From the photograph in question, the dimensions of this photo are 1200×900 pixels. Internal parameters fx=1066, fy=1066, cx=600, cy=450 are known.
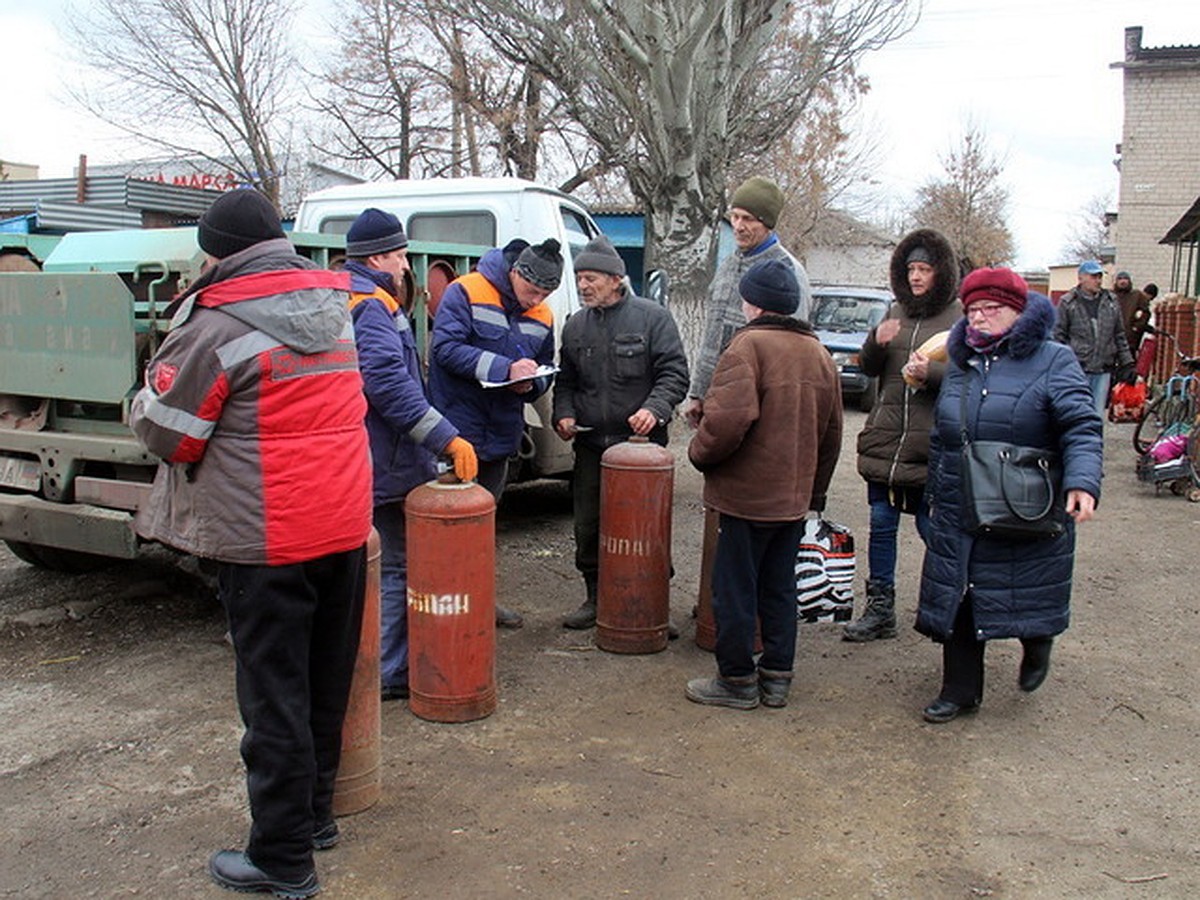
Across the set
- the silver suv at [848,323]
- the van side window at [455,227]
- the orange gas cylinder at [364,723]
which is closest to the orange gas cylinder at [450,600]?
the orange gas cylinder at [364,723]

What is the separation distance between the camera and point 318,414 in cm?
279

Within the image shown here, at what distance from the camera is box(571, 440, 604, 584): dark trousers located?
5.30 m

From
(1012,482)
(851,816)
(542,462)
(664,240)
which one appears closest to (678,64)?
(664,240)

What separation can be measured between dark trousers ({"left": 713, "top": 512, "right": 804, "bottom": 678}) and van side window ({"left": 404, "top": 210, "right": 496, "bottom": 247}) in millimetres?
3682

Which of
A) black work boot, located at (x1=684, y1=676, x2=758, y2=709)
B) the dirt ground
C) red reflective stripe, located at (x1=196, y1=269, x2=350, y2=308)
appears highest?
red reflective stripe, located at (x1=196, y1=269, x2=350, y2=308)

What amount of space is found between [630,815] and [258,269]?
2031 mm

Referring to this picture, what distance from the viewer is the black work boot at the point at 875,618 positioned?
521cm

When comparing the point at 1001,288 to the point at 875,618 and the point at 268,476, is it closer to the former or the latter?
the point at 875,618

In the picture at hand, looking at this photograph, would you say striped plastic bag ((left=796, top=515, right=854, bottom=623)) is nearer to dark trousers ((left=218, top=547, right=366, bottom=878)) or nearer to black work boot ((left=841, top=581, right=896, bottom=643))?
black work boot ((left=841, top=581, right=896, bottom=643))

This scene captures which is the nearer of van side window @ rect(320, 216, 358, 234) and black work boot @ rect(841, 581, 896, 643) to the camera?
black work boot @ rect(841, 581, 896, 643)

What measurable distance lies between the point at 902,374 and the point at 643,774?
87.5 inches

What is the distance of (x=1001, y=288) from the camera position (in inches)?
157

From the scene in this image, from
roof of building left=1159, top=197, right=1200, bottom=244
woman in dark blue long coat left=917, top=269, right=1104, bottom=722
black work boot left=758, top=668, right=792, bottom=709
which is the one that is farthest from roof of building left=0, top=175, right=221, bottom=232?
roof of building left=1159, top=197, right=1200, bottom=244

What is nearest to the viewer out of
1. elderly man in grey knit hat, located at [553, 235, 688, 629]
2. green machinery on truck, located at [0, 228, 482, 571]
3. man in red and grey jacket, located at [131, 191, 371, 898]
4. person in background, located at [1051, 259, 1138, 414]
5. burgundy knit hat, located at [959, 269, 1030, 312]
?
man in red and grey jacket, located at [131, 191, 371, 898]
